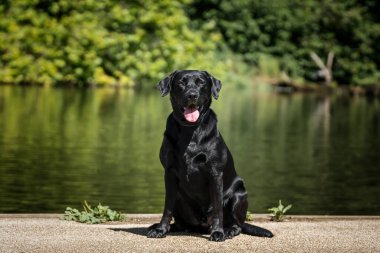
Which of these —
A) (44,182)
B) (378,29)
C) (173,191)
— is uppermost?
(378,29)

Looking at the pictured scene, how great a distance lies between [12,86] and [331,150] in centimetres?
2152

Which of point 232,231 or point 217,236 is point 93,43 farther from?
point 217,236

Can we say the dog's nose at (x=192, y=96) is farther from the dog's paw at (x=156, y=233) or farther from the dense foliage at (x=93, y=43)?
the dense foliage at (x=93, y=43)

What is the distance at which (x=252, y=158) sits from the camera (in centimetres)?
1861

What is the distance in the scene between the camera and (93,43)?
4131cm

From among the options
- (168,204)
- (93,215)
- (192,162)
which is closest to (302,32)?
(93,215)

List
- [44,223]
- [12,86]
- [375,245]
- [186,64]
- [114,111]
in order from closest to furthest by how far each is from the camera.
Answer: [375,245] → [44,223] → [114,111] → [12,86] → [186,64]

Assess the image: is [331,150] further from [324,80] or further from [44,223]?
[324,80]

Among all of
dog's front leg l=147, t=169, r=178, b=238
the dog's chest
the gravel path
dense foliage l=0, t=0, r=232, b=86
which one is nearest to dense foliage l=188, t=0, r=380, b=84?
dense foliage l=0, t=0, r=232, b=86

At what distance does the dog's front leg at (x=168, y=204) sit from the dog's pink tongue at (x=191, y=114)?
468mm

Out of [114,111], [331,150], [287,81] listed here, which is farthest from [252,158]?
[287,81]

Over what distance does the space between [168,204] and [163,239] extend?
11.5 inches

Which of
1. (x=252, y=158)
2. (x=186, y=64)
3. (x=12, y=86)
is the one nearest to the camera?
(x=252, y=158)

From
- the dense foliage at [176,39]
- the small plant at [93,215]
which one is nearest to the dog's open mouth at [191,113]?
the small plant at [93,215]
